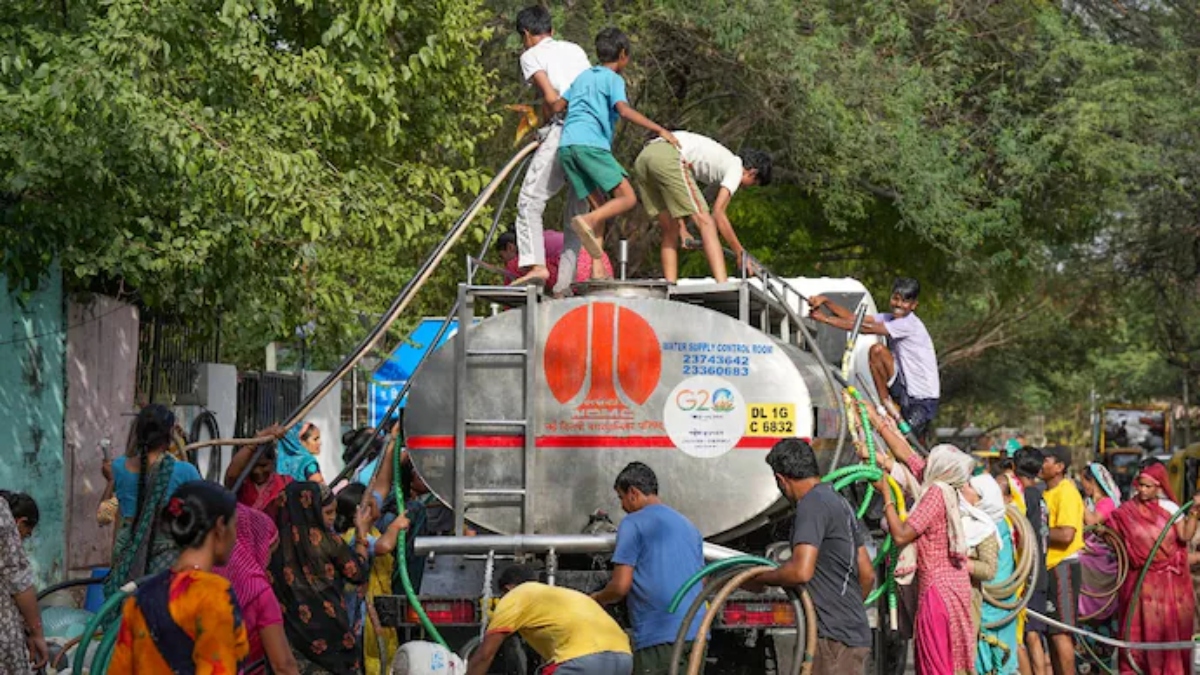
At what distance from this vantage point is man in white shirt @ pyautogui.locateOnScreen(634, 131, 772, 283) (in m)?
11.2

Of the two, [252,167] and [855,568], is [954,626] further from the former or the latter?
[252,167]

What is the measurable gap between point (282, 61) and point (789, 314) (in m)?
5.06

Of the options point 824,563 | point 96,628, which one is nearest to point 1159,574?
point 824,563

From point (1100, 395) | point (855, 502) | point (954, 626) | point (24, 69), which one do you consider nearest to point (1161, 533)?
point (855, 502)

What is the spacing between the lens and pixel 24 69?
12.0 m

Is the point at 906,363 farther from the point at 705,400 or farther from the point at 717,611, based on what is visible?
the point at 717,611

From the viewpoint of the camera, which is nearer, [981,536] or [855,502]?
[981,536]

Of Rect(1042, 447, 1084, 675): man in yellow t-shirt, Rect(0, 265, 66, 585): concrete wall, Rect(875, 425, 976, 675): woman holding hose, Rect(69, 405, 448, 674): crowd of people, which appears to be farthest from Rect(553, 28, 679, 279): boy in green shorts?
Rect(0, 265, 66, 585): concrete wall

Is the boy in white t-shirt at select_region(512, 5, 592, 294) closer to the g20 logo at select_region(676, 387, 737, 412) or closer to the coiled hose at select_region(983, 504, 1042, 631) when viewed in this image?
the g20 logo at select_region(676, 387, 737, 412)

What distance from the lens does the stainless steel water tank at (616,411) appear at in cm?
962

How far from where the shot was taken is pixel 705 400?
379 inches

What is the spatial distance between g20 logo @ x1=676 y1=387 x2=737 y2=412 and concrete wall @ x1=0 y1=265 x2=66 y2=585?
6201 mm

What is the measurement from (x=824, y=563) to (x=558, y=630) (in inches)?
56.2

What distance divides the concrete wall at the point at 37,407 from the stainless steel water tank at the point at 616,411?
547 centimetres
